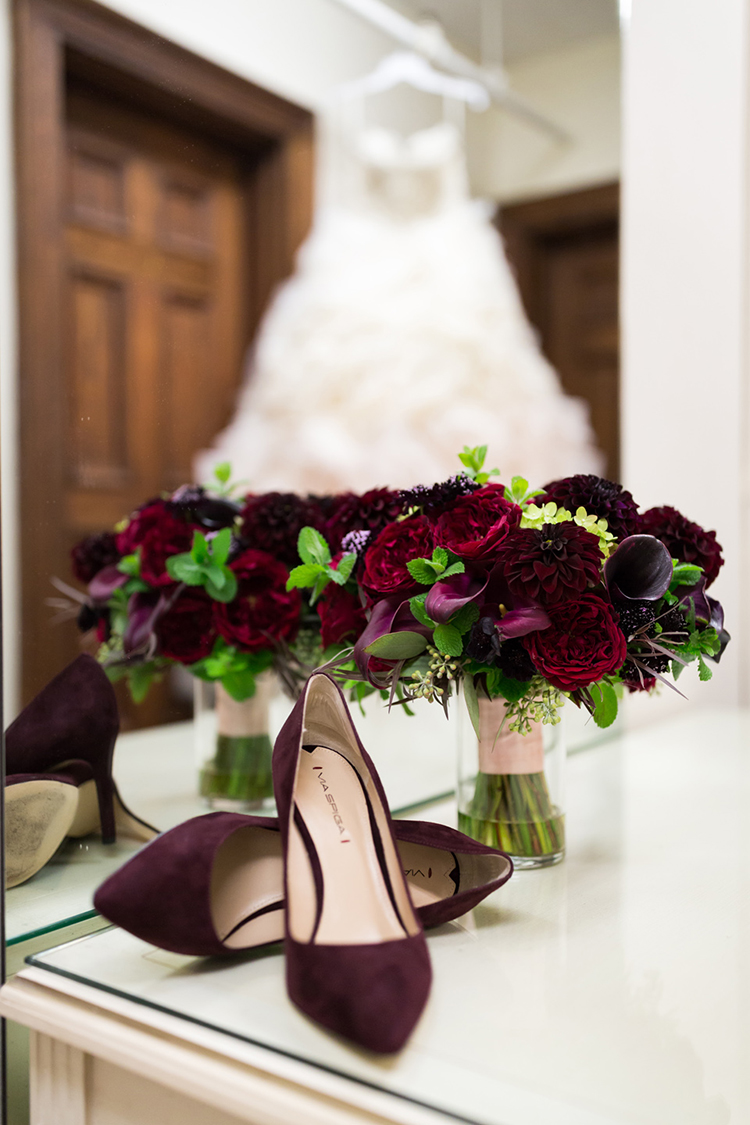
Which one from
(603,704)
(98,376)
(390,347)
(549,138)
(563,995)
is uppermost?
(549,138)

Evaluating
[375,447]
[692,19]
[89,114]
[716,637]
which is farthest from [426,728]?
[692,19]

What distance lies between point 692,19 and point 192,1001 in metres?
1.39

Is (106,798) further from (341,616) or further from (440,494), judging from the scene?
(440,494)

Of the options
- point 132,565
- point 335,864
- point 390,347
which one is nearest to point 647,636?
point 335,864

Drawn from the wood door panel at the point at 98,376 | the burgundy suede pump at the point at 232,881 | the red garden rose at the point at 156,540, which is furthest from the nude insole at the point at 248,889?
the wood door panel at the point at 98,376

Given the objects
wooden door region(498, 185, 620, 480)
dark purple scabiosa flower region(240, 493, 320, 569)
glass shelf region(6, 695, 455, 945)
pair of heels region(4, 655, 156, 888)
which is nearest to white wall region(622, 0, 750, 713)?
wooden door region(498, 185, 620, 480)

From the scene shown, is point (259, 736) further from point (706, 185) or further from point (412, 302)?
point (706, 185)

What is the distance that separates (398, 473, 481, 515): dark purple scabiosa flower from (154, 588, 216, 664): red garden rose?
26cm

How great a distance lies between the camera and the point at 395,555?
64 cm

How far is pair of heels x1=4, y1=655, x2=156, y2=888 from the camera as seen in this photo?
67 centimetres

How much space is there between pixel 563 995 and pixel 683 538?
0.34 metres

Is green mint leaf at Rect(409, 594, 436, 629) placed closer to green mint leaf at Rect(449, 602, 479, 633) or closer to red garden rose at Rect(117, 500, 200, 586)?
green mint leaf at Rect(449, 602, 479, 633)

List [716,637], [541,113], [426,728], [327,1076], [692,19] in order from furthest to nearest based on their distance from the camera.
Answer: [541,113] < [692,19] < [426,728] < [716,637] < [327,1076]

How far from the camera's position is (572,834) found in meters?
0.82
